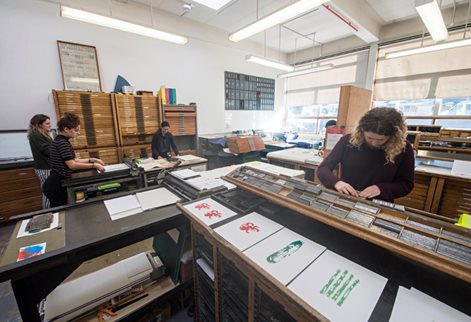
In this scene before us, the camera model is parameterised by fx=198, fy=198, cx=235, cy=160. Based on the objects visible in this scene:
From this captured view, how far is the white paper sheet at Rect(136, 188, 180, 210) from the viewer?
1348 mm

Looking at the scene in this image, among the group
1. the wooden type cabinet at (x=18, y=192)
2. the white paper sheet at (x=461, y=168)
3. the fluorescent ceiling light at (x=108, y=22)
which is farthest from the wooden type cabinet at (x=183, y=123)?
the white paper sheet at (x=461, y=168)

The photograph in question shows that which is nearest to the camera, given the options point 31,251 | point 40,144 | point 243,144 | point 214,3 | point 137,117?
point 31,251

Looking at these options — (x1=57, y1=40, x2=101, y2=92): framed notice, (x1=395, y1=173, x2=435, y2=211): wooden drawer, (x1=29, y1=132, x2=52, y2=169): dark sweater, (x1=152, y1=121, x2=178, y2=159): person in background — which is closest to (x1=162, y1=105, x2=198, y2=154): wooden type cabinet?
(x1=152, y1=121, x2=178, y2=159): person in background

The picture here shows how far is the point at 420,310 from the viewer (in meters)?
0.55

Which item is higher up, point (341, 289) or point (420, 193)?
point (341, 289)

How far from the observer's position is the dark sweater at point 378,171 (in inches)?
51.3

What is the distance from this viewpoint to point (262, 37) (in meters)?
5.21

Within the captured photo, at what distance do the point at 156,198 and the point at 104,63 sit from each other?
3291mm

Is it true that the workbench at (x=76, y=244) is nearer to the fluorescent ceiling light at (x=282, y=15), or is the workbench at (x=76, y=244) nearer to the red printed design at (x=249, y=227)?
the red printed design at (x=249, y=227)

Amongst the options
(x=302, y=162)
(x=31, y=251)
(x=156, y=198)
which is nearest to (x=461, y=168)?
(x=302, y=162)

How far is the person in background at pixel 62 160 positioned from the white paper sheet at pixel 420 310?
2.67 meters

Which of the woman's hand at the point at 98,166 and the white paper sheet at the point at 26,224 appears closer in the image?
the white paper sheet at the point at 26,224

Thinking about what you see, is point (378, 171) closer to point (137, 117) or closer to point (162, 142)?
point (162, 142)

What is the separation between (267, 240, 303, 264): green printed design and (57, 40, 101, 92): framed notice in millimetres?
3958
